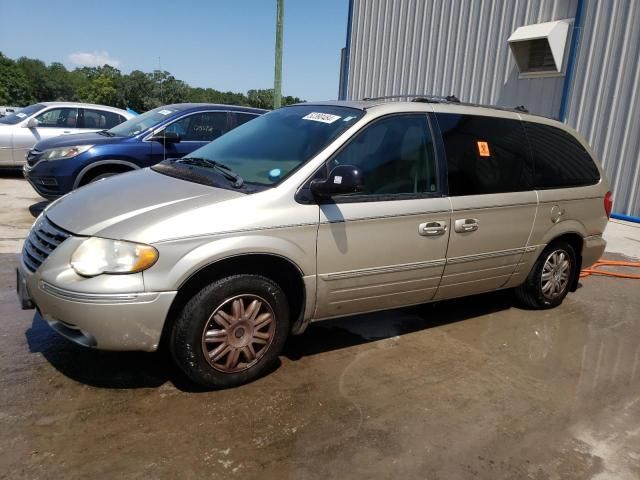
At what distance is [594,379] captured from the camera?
3.69 meters

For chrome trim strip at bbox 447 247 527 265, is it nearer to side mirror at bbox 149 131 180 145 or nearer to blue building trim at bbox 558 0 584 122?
side mirror at bbox 149 131 180 145

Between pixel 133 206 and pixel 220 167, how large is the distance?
2.38ft

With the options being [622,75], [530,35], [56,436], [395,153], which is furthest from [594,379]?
[530,35]

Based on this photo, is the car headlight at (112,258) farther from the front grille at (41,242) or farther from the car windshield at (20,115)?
the car windshield at (20,115)

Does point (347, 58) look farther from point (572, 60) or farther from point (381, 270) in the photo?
point (381, 270)

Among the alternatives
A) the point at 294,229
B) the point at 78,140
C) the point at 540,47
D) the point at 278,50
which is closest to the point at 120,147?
the point at 78,140

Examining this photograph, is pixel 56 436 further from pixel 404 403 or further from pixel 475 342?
pixel 475 342

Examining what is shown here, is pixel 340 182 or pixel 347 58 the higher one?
pixel 347 58

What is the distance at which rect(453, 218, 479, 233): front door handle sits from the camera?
3.86 m

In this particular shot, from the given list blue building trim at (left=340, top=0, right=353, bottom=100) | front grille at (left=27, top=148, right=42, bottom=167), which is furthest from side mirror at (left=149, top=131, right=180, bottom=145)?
blue building trim at (left=340, top=0, right=353, bottom=100)

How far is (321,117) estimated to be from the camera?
378 centimetres

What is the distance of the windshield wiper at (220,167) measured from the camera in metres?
3.29

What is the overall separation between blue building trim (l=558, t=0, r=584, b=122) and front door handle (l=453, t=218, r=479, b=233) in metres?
7.53

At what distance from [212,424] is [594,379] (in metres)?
2.65
